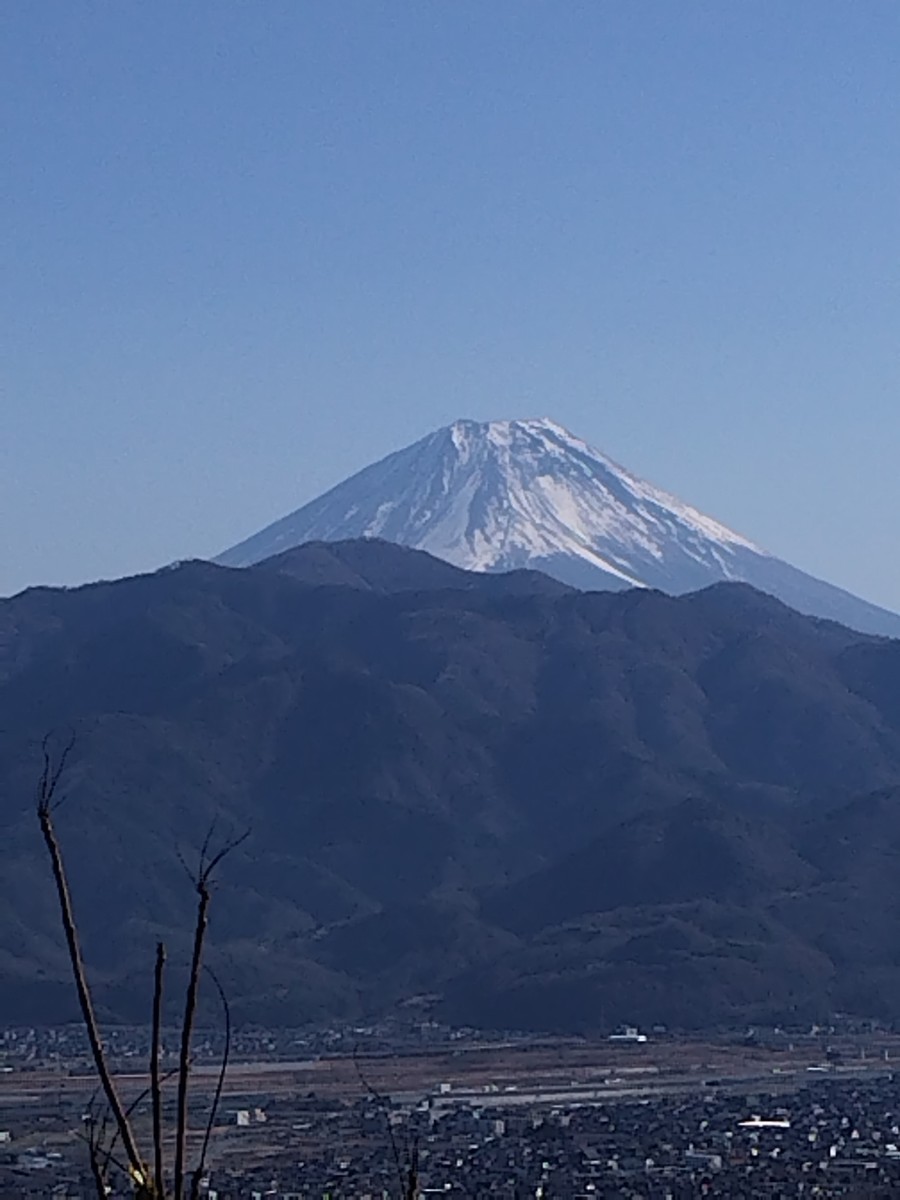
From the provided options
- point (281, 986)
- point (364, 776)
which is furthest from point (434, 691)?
point (281, 986)

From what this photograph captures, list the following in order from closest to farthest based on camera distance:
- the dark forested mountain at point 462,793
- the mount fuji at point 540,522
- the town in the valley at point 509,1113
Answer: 1. the town in the valley at point 509,1113
2. the dark forested mountain at point 462,793
3. the mount fuji at point 540,522

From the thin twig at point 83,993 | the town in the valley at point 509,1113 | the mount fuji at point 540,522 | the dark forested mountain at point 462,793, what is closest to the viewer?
the thin twig at point 83,993

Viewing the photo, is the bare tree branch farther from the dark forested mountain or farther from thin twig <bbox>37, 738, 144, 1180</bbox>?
the dark forested mountain

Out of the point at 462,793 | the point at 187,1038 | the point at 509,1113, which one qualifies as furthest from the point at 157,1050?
the point at 462,793

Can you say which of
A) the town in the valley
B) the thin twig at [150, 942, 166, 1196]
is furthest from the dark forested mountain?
the thin twig at [150, 942, 166, 1196]

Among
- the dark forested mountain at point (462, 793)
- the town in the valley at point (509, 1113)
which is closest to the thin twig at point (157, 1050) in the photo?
the town in the valley at point (509, 1113)

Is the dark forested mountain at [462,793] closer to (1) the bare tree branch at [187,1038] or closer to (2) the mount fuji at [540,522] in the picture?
(2) the mount fuji at [540,522]
